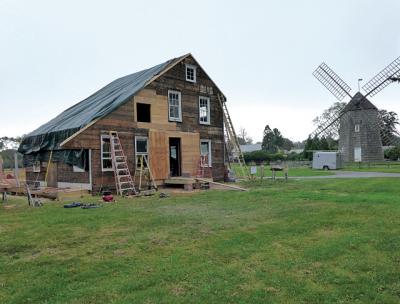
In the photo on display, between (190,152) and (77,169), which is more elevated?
(190,152)

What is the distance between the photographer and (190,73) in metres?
20.6

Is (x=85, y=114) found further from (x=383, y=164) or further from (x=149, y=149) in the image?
(x=383, y=164)

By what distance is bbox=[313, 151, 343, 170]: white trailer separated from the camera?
4138 centimetres

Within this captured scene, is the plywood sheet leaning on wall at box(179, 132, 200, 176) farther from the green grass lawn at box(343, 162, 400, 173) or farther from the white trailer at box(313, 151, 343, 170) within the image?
the white trailer at box(313, 151, 343, 170)

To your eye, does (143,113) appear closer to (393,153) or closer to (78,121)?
(78,121)

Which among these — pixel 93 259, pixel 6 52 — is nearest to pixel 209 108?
pixel 6 52

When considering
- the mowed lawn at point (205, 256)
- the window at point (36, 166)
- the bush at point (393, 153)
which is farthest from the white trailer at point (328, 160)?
the mowed lawn at point (205, 256)

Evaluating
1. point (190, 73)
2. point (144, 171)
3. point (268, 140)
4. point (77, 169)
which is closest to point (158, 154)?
point (144, 171)

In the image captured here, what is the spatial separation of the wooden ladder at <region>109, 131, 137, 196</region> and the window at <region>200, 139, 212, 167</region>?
5.85 m

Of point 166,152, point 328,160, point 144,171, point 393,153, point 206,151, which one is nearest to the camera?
point 144,171

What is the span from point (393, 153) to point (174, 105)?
151ft

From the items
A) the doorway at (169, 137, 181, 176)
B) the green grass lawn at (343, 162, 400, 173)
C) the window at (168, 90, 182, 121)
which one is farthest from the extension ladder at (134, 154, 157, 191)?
the green grass lawn at (343, 162, 400, 173)

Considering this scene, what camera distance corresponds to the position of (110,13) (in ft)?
54.4

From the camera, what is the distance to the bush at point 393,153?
53.1 metres
